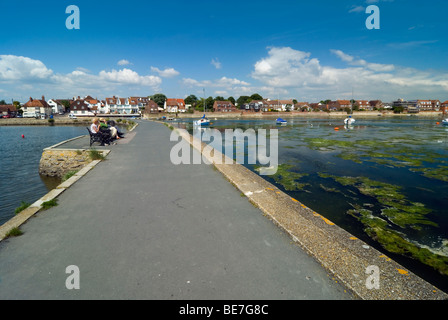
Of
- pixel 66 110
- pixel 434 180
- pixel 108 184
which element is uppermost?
pixel 66 110

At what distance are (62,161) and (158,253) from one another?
11.0 metres

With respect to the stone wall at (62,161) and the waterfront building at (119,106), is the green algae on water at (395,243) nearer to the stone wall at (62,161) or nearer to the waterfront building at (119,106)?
the stone wall at (62,161)

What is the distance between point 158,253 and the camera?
148 inches

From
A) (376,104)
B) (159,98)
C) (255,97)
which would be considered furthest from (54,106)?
(376,104)

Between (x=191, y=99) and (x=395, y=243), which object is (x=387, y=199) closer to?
(x=395, y=243)

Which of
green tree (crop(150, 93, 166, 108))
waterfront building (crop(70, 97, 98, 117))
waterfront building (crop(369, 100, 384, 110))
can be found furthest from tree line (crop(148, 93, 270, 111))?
waterfront building (crop(369, 100, 384, 110))

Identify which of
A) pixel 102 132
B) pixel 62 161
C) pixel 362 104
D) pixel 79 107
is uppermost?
pixel 362 104

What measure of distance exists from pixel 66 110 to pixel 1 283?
16629 cm

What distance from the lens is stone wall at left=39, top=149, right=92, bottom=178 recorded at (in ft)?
37.8

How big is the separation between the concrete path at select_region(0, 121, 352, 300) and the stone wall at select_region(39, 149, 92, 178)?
239 inches

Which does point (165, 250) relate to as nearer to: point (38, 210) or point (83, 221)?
point (83, 221)

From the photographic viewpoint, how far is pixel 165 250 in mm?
3836
